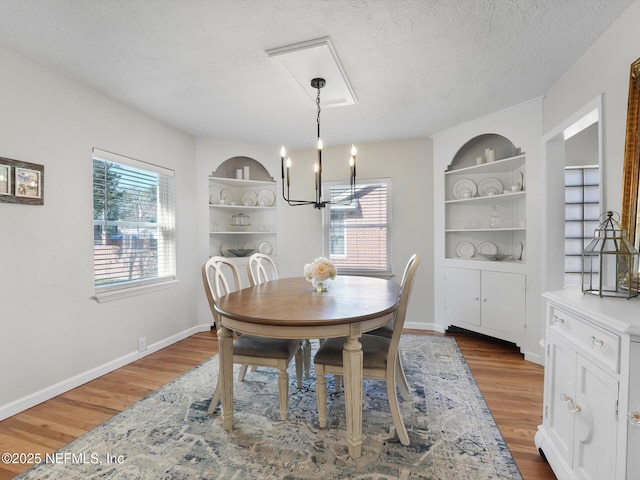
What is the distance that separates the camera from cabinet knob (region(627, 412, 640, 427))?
3.47 ft

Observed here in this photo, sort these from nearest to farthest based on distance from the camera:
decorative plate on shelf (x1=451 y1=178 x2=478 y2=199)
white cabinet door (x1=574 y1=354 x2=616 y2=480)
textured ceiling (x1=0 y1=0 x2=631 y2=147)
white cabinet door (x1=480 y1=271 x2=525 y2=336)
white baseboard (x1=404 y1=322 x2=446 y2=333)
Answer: white cabinet door (x1=574 y1=354 x2=616 y2=480) → textured ceiling (x1=0 y1=0 x2=631 y2=147) → white cabinet door (x1=480 y1=271 x2=525 y2=336) → decorative plate on shelf (x1=451 y1=178 x2=478 y2=199) → white baseboard (x1=404 y1=322 x2=446 y2=333)

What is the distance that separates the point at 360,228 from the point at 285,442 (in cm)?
299

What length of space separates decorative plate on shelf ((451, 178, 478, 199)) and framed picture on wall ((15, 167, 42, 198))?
4.20 m

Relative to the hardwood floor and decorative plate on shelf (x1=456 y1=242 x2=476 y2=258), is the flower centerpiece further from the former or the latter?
decorative plate on shelf (x1=456 y1=242 x2=476 y2=258)

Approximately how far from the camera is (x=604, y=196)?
2.07 m

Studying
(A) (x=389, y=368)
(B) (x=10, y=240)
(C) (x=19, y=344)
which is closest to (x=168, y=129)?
(B) (x=10, y=240)

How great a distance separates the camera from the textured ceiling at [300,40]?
1786 millimetres

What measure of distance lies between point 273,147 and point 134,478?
3.87m

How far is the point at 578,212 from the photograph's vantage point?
376 centimetres

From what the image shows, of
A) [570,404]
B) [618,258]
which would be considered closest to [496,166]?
[618,258]

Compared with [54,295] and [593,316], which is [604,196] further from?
[54,295]

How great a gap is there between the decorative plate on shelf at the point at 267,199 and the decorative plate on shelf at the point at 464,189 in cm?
249

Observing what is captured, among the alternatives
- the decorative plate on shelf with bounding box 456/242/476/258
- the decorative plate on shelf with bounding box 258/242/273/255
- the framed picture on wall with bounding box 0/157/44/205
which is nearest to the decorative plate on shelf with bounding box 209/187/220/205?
the decorative plate on shelf with bounding box 258/242/273/255

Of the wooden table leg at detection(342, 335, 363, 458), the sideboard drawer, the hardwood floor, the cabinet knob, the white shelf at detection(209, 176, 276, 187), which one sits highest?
the white shelf at detection(209, 176, 276, 187)
